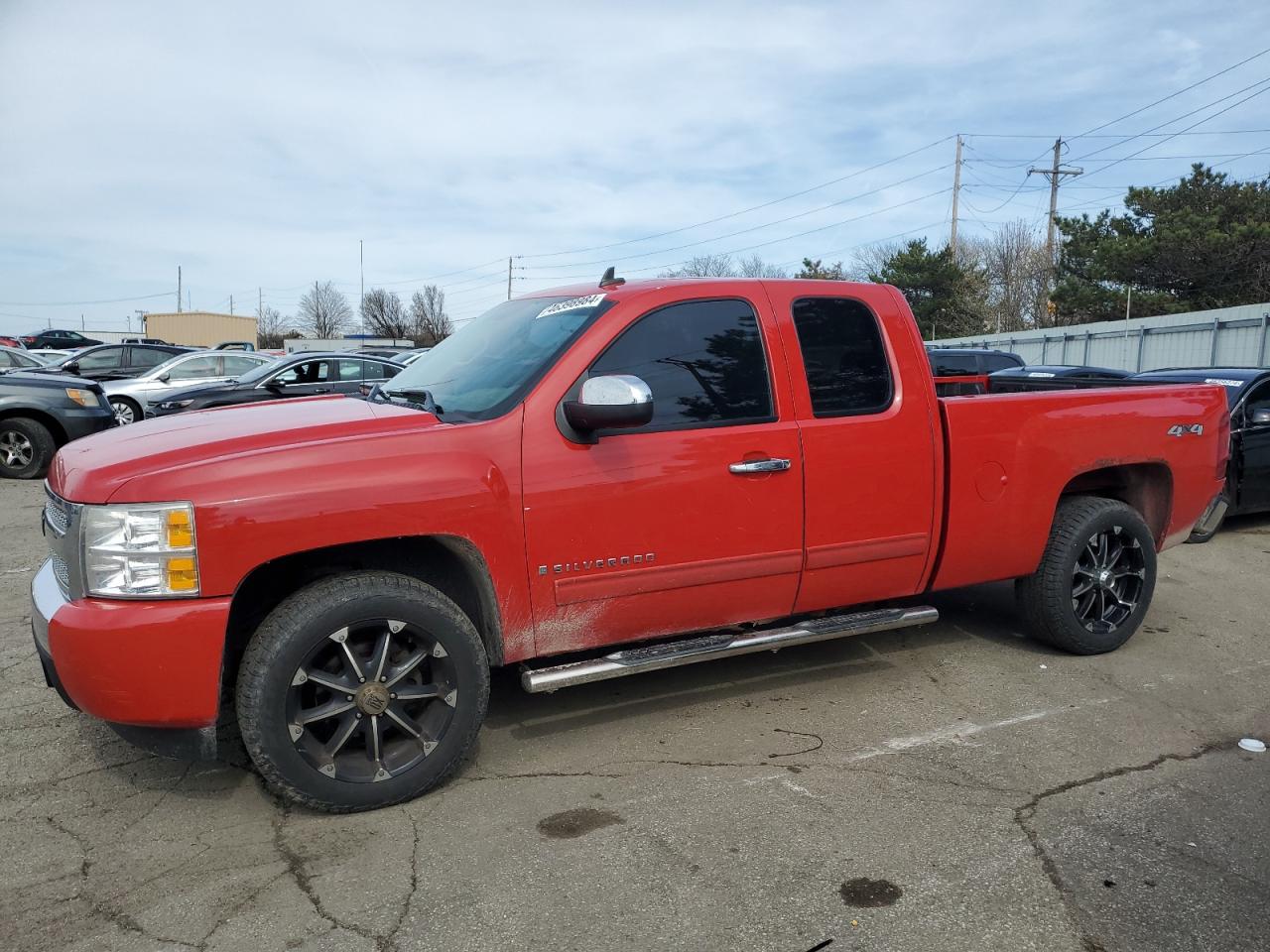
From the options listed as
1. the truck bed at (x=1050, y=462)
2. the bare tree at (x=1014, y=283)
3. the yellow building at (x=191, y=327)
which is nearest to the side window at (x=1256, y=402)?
the truck bed at (x=1050, y=462)

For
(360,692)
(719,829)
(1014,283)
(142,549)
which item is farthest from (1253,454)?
(1014,283)

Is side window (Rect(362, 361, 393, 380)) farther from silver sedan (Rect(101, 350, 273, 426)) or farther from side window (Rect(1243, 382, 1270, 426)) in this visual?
side window (Rect(1243, 382, 1270, 426))

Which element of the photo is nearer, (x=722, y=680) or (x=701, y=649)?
(x=701, y=649)

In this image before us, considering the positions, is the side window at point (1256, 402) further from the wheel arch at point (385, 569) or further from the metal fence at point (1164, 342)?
the metal fence at point (1164, 342)

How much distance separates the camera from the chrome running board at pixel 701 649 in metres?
3.55

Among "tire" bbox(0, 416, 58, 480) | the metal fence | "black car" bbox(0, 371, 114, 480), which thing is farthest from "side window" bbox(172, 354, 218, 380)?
the metal fence

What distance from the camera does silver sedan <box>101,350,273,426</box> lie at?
15.3 metres

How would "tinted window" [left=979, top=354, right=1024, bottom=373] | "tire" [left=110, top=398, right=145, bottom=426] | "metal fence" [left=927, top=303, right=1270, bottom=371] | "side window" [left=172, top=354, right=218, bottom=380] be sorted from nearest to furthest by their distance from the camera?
1. "tire" [left=110, top=398, right=145, bottom=426]
2. "side window" [left=172, top=354, right=218, bottom=380]
3. "tinted window" [left=979, top=354, right=1024, bottom=373]
4. "metal fence" [left=927, top=303, right=1270, bottom=371]

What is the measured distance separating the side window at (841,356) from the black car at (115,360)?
16.9m

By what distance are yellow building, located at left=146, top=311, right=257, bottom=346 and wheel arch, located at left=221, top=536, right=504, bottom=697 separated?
74.0 meters

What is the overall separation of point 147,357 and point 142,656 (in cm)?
1764

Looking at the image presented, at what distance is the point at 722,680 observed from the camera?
15.1 feet

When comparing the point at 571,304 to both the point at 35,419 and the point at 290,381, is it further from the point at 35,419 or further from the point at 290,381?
the point at 290,381

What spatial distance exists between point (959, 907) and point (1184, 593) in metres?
4.61
